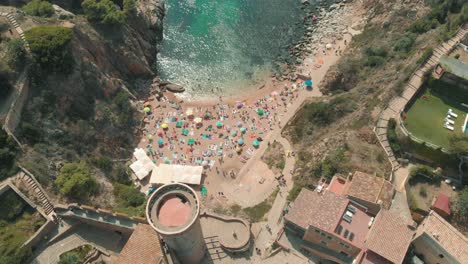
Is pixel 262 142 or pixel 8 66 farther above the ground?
pixel 8 66

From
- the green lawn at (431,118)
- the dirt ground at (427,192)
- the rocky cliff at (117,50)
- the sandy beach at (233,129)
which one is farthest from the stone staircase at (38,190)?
the green lawn at (431,118)

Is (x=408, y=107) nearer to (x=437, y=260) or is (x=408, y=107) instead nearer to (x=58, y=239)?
(x=437, y=260)

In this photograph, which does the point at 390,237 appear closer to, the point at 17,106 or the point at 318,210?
the point at 318,210

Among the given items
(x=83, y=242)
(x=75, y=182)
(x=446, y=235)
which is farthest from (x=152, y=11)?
(x=446, y=235)

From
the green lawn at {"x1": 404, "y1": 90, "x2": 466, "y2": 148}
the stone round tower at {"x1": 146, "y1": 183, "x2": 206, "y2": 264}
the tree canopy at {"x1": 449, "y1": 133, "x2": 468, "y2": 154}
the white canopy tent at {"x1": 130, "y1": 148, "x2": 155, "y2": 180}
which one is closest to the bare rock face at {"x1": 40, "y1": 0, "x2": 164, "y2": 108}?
the white canopy tent at {"x1": 130, "y1": 148, "x2": 155, "y2": 180}

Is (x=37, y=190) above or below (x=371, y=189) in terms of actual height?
below

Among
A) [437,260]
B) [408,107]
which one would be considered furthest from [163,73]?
[437,260]
